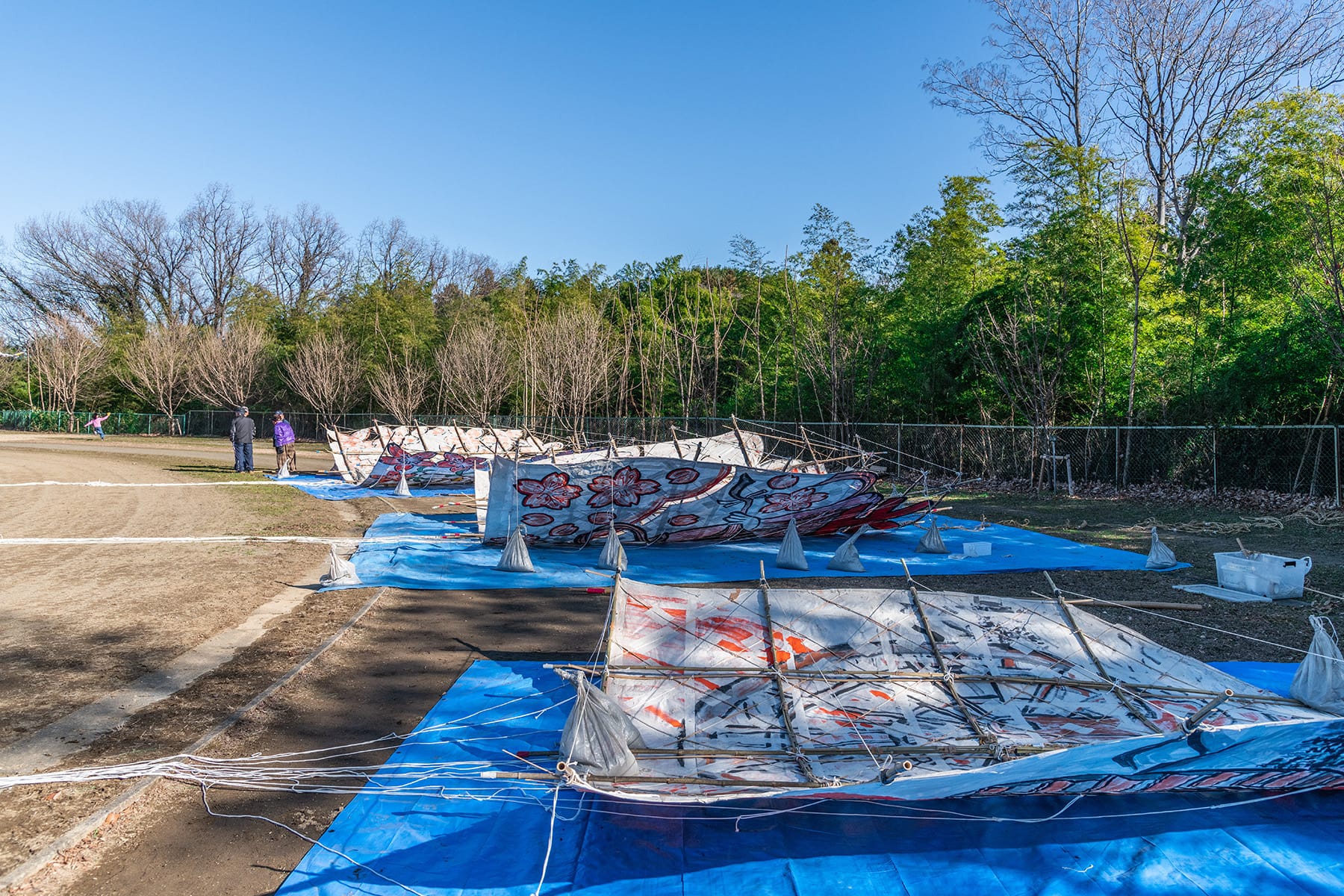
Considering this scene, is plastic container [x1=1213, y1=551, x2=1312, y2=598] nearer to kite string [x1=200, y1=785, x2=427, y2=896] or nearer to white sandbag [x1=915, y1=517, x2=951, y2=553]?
white sandbag [x1=915, y1=517, x2=951, y2=553]

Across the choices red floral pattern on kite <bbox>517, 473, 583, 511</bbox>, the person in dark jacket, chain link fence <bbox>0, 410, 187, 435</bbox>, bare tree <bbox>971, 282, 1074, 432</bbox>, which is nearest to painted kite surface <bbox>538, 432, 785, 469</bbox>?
red floral pattern on kite <bbox>517, 473, 583, 511</bbox>

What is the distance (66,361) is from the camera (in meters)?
51.4

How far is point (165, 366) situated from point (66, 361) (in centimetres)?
971

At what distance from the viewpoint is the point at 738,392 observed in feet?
101

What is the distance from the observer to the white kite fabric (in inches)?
146

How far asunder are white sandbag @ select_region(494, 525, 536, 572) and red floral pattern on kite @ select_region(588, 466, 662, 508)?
146 cm

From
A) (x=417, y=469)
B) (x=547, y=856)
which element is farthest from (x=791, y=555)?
(x=417, y=469)

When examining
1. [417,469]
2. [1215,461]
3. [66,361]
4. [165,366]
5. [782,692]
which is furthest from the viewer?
[66,361]

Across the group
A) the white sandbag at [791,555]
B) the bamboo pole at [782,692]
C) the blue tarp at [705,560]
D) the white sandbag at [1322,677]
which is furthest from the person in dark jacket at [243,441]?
the white sandbag at [1322,677]

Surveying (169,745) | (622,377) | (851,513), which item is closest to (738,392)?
(622,377)

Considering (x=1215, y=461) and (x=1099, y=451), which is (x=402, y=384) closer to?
(x=1099, y=451)

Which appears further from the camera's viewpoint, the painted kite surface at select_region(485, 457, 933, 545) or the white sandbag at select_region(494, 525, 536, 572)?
the painted kite surface at select_region(485, 457, 933, 545)

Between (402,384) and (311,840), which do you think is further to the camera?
(402,384)

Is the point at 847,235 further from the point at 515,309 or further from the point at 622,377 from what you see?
the point at 515,309
